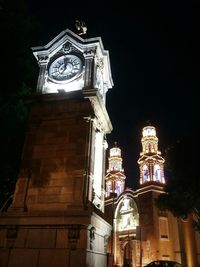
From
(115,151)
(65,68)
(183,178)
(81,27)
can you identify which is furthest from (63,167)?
(115,151)

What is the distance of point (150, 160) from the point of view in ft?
160

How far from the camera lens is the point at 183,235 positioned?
38531 mm

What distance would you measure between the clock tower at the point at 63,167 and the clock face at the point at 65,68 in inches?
2.1

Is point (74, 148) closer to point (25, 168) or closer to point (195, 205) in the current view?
point (25, 168)

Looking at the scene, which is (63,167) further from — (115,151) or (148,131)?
(115,151)

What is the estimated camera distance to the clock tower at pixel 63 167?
1045 centimetres

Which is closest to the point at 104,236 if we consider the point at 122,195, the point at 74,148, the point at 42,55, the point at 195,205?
the point at 74,148

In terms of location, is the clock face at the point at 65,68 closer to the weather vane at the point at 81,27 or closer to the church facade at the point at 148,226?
the weather vane at the point at 81,27

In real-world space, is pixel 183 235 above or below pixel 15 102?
below

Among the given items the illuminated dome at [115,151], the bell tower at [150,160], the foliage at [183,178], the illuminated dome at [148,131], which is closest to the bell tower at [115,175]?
the illuminated dome at [115,151]

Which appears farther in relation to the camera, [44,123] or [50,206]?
[44,123]

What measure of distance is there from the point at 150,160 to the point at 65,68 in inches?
1430

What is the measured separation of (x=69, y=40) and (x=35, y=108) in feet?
15.3

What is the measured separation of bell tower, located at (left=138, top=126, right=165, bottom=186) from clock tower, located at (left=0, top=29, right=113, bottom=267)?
1282 inches
